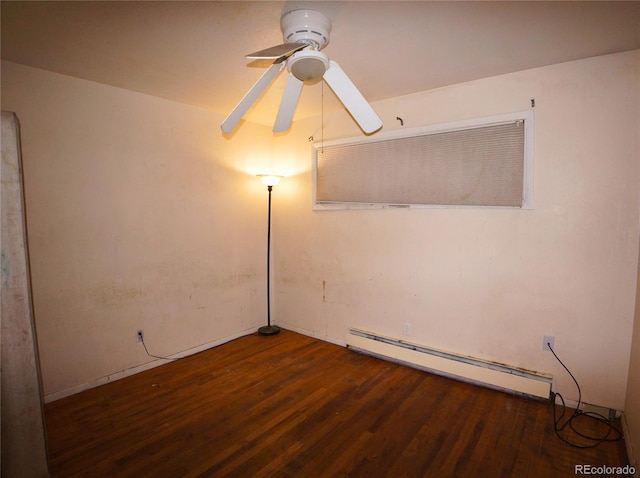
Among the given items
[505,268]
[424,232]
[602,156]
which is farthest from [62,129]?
[602,156]

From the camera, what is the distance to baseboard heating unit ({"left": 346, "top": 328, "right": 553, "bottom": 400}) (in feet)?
7.91

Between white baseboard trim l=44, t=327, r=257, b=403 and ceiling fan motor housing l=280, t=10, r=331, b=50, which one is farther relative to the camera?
white baseboard trim l=44, t=327, r=257, b=403

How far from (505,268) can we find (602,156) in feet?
3.22

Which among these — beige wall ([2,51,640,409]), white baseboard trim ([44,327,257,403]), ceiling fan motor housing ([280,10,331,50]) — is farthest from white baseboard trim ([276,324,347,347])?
ceiling fan motor housing ([280,10,331,50])

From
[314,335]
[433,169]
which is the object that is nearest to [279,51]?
[433,169]

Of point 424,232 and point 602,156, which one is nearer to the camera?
point 602,156

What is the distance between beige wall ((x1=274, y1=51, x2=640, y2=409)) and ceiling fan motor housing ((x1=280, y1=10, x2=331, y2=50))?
1556 mm

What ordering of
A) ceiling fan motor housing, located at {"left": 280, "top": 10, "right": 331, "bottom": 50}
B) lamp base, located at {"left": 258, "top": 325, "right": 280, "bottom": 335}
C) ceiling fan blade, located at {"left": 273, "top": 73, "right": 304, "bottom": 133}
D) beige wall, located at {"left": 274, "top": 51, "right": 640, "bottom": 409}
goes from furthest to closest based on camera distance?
lamp base, located at {"left": 258, "top": 325, "right": 280, "bottom": 335}
beige wall, located at {"left": 274, "top": 51, "right": 640, "bottom": 409}
ceiling fan blade, located at {"left": 273, "top": 73, "right": 304, "bottom": 133}
ceiling fan motor housing, located at {"left": 280, "top": 10, "right": 331, "bottom": 50}

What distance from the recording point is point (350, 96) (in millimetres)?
1795

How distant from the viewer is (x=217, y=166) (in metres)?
3.47

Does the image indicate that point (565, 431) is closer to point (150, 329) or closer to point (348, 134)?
point (348, 134)

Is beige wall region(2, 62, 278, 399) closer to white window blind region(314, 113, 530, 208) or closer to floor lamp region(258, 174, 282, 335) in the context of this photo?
floor lamp region(258, 174, 282, 335)

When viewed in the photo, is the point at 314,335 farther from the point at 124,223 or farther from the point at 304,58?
the point at 304,58

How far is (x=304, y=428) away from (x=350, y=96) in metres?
2.13
